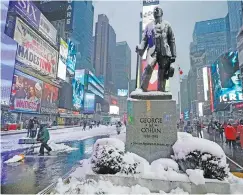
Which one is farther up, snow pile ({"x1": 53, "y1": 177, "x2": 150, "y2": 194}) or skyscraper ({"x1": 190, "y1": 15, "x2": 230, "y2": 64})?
skyscraper ({"x1": 190, "y1": 15, "x2": 230, "y2": 64})

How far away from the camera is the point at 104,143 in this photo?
4410 millimetres

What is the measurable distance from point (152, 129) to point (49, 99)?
43.2 m

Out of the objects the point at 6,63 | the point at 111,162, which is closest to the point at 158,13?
the point at 111,162

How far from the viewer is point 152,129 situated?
5070mm

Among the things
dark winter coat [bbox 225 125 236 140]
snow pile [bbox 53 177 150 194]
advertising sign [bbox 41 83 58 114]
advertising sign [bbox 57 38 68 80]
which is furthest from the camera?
advertising sign [bbox 57 38 68 80]

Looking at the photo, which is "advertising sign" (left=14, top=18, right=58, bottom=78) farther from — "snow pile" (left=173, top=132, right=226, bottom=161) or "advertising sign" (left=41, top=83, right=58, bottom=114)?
"snow pile" (left=173, top=132, right=226, bottom=161)

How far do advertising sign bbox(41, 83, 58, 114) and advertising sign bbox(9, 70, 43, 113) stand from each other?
8.98ft

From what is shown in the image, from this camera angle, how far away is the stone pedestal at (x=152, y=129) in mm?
4914

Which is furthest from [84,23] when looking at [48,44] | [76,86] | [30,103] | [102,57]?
[30,103]

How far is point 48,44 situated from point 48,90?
11.2m

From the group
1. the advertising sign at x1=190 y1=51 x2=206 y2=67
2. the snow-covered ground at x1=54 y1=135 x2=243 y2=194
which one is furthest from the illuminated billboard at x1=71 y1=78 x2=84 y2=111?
the advertising sign at x1=190 y1=51 x2=206 y2=67

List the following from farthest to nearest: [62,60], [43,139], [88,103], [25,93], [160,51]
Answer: [88,103]
[62,60]
[25,93]
[43,139]
[160,51]

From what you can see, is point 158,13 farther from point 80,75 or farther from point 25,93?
point 80,75

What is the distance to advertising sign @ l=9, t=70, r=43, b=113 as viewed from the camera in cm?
2967
